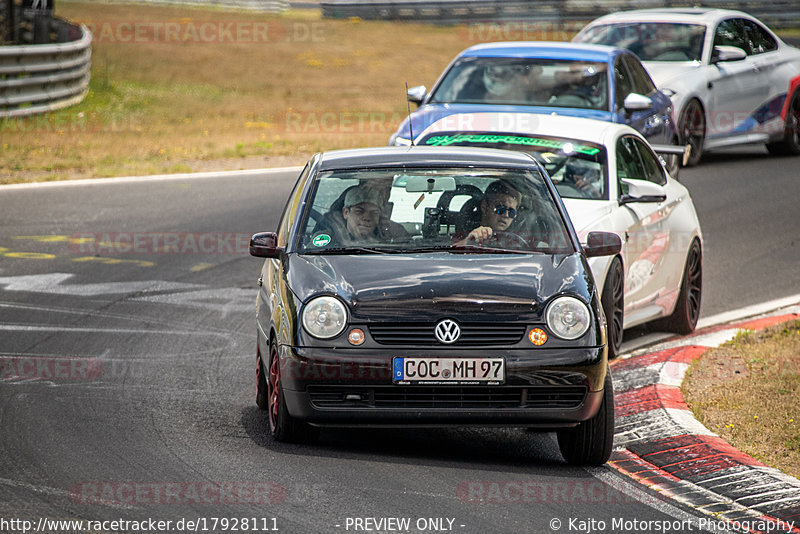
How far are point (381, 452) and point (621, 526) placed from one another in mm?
1509

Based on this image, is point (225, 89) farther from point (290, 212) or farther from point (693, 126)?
point (290, 212)

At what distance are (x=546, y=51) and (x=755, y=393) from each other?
7583 mm

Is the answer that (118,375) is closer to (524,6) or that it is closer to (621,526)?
(621,526)

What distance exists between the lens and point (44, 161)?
18938 millimetres

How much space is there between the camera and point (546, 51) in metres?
14.9

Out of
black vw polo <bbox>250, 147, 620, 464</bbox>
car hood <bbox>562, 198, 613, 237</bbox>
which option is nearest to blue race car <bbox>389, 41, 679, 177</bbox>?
car hood <bbox>562, 198, 613, 237</bbox>

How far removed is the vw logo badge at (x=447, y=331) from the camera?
6.43 m

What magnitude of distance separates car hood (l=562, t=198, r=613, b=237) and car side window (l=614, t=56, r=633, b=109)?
5.29 meters

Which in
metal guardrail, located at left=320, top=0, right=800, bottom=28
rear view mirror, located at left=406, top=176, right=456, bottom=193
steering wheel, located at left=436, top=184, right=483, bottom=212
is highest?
rear view mirror, located at left=406, top=176, right=456, bottom=193

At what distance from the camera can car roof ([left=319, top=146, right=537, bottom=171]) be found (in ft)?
25.3

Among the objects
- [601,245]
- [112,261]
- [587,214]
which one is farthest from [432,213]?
[112,261]

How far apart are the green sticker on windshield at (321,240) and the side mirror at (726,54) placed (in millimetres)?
11851

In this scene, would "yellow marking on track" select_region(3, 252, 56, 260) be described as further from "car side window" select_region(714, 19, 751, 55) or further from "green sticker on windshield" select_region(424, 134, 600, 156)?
"car side window" select_region(714, 19, 751, 55)

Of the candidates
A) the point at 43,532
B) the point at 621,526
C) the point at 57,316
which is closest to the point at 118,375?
the point at 57,316
